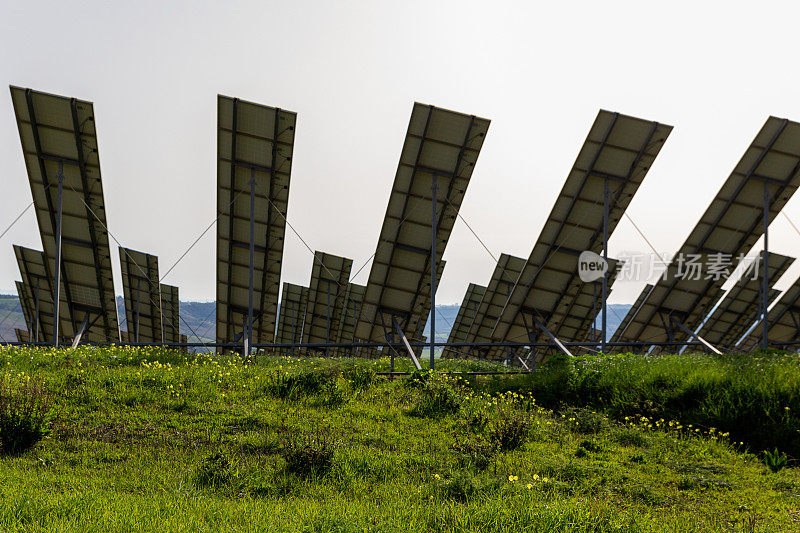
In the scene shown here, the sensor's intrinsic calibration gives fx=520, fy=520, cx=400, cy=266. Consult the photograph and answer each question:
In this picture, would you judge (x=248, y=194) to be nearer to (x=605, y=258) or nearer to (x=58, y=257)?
(x=58, y=257)

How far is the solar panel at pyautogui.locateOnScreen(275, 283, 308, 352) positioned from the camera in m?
41.8

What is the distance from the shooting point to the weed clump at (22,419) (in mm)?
7695

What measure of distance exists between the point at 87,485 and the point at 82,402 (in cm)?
393

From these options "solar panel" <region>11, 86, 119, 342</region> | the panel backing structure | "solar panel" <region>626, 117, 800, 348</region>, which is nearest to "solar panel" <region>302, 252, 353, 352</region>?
"solar panel" <region>11, 86, 119, 342</region>

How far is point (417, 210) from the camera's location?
63.3 ft

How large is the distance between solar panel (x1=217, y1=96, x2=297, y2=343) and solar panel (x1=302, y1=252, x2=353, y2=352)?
22.1ft

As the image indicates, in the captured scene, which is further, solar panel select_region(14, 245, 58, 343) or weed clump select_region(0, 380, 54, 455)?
solar panel select_region(14, 245, 58, 343)

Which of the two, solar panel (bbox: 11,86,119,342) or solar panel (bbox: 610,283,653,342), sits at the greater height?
solar panel (bbox: 610,283,653,342)

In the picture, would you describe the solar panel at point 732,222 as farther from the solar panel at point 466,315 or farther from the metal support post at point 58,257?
the metal support post at point 58,257

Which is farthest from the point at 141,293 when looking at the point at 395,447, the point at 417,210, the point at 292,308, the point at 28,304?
the point at 395,447

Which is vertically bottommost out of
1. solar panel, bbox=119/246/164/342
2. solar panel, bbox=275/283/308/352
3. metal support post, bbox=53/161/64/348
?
metal support post, bbox=53/161/64/348

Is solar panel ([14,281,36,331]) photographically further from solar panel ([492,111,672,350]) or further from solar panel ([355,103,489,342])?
solar panel ([492,111,672,350])

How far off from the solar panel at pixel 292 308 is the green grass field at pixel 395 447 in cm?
2829

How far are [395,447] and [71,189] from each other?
16.7 m
